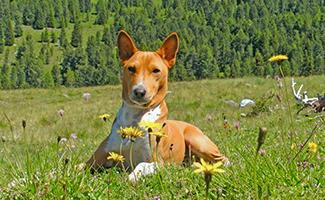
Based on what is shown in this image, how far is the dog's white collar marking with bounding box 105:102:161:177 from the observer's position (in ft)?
21.6

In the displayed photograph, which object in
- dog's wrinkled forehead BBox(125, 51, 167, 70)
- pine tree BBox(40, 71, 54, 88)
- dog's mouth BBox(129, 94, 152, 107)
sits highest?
dog's wrinkled forehead BBox(125, 51, 167, 70)

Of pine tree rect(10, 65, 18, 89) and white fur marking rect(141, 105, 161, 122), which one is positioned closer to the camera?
white fur marking rect(141, 105, 161, 122)

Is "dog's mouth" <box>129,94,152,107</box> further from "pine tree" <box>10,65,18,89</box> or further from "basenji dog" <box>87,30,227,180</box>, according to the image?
"pine tree" <box>10,65,18,89</box>

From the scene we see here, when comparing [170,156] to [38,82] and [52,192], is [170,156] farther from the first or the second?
[38,82]

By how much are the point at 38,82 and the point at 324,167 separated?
644 ft

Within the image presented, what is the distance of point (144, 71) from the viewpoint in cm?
659

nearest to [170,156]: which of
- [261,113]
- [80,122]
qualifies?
[261,113]

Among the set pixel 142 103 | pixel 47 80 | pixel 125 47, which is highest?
pixel 125 47

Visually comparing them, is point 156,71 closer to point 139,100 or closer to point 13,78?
point 139,100

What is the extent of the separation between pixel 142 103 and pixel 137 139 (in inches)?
18.5

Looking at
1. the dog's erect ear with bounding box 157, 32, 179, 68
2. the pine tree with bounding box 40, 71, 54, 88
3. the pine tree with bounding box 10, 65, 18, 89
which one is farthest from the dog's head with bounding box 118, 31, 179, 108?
the pine tree with bounding box 40, 71, 54, 88

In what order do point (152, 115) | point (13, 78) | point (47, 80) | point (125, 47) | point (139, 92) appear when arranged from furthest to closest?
point (13, 78) < point (47, 80) < point (125, 47) < point (152, 115) < point (139, 92)

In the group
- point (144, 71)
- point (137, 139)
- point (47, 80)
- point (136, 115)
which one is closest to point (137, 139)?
point (137, 139)

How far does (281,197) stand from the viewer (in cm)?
367
